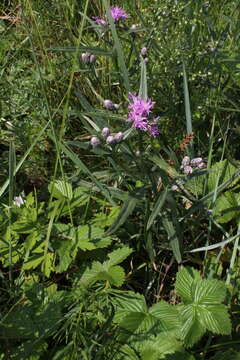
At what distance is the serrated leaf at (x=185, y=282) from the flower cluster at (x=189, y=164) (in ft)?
0.79

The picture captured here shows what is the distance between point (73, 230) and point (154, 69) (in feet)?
2.09

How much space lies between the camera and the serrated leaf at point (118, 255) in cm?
118

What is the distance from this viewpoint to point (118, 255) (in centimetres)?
119

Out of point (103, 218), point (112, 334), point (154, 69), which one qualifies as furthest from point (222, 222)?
point (154, 69)

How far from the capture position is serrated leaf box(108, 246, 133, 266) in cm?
118

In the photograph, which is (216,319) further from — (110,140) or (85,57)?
(85,57)

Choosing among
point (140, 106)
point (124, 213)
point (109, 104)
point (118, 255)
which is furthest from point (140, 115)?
point (118, 255)

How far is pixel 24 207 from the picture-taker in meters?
1.27

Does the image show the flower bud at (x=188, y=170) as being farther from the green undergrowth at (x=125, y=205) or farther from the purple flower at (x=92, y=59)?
the purple flower at (x=92, y=59)

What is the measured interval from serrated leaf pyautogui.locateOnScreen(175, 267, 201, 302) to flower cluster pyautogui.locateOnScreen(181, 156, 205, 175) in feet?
0.79

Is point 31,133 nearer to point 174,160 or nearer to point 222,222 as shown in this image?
point 174,160

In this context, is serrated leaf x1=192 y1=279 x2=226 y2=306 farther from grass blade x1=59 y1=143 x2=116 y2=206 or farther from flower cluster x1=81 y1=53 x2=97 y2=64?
flower cluster x1=81 y1=53 x2=97 y2=64

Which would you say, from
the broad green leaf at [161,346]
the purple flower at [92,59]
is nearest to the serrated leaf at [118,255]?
the broad green leaf at [161,346]

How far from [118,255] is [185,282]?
0.18 m
